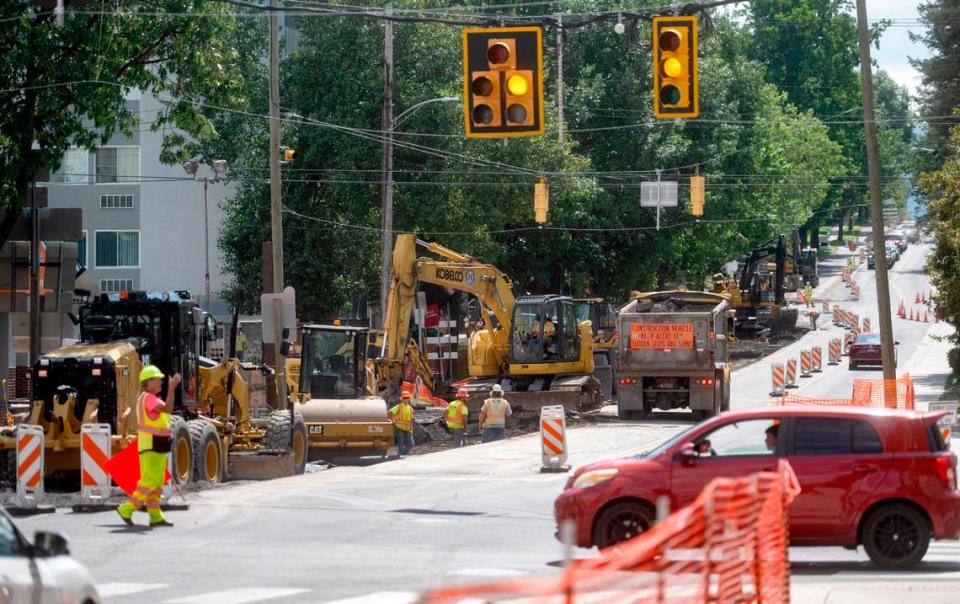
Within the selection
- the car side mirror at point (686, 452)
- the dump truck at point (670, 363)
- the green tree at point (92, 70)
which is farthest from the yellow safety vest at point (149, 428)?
the dump truck at point (670, 363)

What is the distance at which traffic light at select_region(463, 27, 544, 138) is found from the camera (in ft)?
65.3

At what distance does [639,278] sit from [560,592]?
64200 mm

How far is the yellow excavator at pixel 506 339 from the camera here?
39.5 metres

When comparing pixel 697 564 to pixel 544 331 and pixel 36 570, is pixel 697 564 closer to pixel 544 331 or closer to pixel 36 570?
pixel 36 570

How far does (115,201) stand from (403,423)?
37.1m

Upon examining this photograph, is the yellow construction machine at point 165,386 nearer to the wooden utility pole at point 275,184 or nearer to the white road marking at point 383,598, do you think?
the wooden utility pole at point 275,184

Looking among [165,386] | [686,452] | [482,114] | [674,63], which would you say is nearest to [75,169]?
[165,386]

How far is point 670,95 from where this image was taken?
787 inches

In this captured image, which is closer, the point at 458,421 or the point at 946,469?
the point at 946,469

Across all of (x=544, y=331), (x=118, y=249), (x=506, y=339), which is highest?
(x=118, y=249)

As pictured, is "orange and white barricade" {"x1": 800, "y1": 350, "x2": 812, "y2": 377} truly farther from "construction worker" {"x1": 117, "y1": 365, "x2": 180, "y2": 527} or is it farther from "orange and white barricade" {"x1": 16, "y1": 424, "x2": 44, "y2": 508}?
"construction worker" {"x1": 117, "y1": 365, "x2": 180, "y2": 527}

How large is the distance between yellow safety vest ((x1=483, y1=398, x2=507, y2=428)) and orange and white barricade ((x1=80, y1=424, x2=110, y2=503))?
14.8 m

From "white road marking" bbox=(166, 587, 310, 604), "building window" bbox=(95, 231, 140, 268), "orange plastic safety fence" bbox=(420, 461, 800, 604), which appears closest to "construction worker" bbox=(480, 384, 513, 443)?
"white road marking" bbox=(166, 587, 310, 604)

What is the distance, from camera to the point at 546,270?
2603 inches
